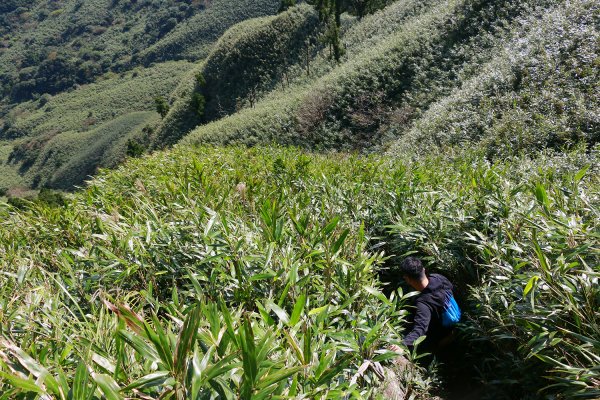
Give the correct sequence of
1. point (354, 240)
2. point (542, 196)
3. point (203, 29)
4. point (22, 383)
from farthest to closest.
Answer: point (203, 29) < point (354, 240) < point (542, 196) < point (22, 383)

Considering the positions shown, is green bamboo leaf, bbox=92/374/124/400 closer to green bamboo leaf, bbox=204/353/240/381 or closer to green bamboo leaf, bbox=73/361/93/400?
green bamboo leaf, bbox=73/361/93/400

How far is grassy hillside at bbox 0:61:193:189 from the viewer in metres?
61.3

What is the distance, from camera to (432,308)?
3.65 metres

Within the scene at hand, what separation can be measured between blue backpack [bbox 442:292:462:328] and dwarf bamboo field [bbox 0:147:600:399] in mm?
165

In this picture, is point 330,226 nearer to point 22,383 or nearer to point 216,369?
point 216,369

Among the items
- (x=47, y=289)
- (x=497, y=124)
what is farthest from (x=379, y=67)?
(x=47, y=289)

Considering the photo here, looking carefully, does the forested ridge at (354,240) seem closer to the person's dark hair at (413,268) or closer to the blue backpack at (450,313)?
the blue backpack at (450,313)

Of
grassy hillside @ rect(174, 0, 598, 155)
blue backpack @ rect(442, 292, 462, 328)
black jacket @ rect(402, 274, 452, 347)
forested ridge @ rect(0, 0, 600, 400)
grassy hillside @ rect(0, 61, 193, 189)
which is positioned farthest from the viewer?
grassy hillside @ rect(0, 61, 193, 189)

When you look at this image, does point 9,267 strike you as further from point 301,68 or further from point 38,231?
point 301,68

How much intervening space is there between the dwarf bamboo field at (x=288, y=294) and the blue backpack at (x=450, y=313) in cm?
16

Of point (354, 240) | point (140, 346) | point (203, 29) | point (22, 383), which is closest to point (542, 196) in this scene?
point (354, 240)

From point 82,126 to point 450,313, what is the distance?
92.2m

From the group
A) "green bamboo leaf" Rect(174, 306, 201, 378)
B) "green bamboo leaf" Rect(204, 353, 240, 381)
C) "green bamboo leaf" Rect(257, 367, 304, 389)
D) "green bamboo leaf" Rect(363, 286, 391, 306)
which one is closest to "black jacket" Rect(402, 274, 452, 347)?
"green bamboo leaf" Rect(363, 286, 391, 306)

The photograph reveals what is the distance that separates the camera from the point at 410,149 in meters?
13.9
